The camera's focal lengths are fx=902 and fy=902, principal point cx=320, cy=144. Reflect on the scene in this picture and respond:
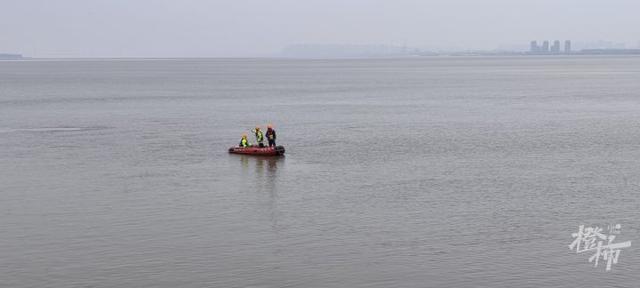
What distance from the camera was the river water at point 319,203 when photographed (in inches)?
1233

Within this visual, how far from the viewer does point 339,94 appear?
137 metres

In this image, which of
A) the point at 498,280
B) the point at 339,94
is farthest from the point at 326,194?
the point at 339,94

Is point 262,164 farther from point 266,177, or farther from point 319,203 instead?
point 319,203

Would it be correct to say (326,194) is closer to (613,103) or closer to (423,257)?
(423,257)
